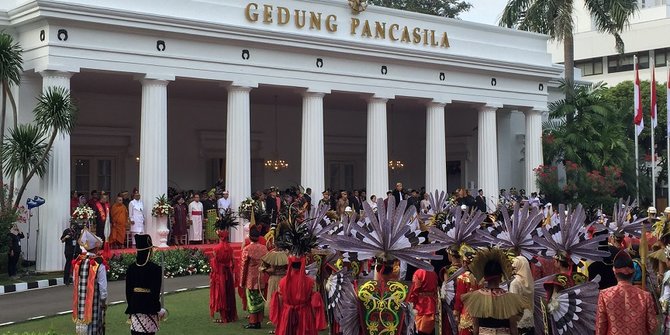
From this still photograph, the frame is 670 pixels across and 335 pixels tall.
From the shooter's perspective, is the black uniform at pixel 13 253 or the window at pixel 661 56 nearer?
the black uniform at pixel 13 253

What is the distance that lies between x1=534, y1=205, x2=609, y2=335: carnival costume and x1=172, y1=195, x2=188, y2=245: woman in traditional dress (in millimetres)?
14050

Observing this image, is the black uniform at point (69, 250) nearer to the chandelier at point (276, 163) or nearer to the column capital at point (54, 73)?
the column capital at point (54, 73)

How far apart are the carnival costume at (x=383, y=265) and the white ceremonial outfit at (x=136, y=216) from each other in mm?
12438

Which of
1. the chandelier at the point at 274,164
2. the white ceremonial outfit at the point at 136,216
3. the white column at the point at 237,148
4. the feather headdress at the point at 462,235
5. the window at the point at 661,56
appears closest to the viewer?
the feather headdress at the point at 462,235

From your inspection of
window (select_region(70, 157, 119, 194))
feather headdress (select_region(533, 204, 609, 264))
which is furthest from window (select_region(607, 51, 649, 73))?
feather headdress (select_region(533, 204, 609, 264))

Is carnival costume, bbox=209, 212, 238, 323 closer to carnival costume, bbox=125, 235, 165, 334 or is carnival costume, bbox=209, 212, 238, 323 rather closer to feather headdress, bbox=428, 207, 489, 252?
carnival costume, bbox=125, 235, 165, 334

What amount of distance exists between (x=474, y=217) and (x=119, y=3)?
13894 mm

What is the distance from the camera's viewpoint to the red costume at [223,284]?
13375 millimetres

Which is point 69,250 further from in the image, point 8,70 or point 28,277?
point 8,70

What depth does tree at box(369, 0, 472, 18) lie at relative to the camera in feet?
170

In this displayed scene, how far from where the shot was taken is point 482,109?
1175 inches

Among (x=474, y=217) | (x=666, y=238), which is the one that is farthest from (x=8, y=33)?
(x=666, y=238)

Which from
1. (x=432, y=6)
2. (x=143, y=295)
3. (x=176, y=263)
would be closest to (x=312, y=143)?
(x=176, y=263)

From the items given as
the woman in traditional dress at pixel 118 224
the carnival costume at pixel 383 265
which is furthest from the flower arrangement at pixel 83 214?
the carnival costume at pixel 383 265
